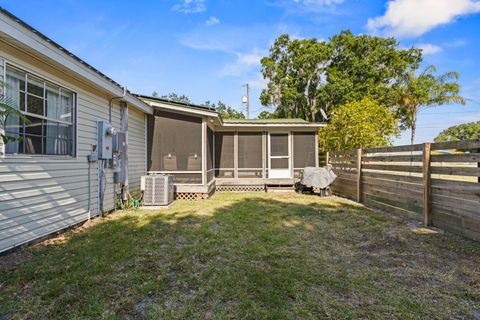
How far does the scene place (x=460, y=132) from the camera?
48.2 metres

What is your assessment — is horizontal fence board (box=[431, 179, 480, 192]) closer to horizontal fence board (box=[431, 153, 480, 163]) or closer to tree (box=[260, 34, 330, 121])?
horizontal fence board (box=[431, 153, 480, 163])

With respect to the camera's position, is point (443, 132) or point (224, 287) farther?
point (443, 132)

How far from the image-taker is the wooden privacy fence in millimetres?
3926

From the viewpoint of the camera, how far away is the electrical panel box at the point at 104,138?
217 inches

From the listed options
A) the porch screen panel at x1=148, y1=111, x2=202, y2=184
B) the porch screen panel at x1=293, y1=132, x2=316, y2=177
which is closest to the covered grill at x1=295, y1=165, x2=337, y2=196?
the porch screen panel at x1=293, y1=132, x2=316, y2=177

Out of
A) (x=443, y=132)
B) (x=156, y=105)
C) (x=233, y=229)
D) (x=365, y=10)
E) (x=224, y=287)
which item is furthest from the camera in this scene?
(x=443, y=132)

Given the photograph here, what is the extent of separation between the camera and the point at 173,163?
7730 millimetres

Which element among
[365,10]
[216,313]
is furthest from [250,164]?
[365,10]

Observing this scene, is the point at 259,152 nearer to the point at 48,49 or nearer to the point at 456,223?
the point at 456,223

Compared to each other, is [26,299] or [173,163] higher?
[173,163]

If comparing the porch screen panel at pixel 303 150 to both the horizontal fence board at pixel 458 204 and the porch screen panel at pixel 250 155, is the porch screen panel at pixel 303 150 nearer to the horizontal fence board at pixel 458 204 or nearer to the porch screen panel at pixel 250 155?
the porch screen panel at pixel 250 155

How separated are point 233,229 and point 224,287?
6.79 feet

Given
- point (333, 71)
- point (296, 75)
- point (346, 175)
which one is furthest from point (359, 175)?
point (296, 75)

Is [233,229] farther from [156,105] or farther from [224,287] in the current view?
[156,105]
